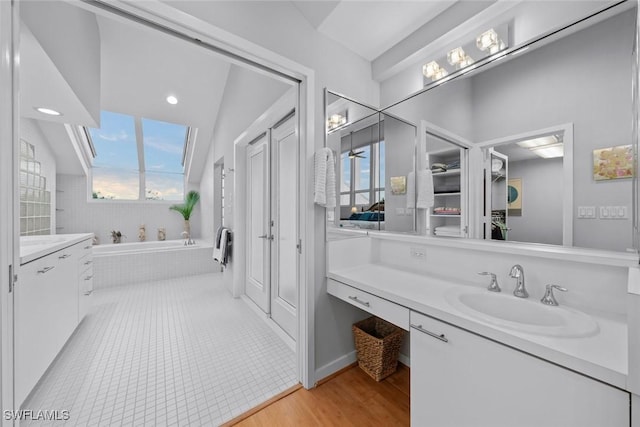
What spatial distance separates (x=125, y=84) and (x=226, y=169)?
1873 mm

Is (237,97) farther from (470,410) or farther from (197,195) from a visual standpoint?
(470,410)

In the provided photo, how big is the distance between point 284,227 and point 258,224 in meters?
0.69

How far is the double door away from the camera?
7.73 feet

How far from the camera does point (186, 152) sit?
551cm

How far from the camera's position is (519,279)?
1.18 m

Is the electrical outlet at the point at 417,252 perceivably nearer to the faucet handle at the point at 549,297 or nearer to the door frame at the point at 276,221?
the faucet handle at the point at 549,297

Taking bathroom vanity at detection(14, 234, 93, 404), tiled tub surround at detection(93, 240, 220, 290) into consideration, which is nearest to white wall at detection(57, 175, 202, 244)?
tiled tub surround at detection(93, 240, 220, 290)

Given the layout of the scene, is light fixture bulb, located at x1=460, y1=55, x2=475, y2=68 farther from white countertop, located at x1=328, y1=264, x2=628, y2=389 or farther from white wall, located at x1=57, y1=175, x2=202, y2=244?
white wall, located at x1=57, y1=175, x2=202, y2=244

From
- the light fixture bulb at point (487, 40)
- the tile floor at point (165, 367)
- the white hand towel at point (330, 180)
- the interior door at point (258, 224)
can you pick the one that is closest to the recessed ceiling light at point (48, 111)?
the interior door at point (258, 224)

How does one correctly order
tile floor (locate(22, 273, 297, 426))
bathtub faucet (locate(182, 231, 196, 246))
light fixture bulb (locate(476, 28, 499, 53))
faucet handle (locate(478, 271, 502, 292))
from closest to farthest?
1. faucet handle (locate(478, 271, 502, 292))
2. light fixture bulb (locate(476, 28, 499, 53))
3. tile floor (locate(22, 273, 297, 426))
4. bathtub faucet (locate(182, 231, 196, 246))

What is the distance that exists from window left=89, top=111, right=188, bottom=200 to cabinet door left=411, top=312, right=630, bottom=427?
564 centimetres

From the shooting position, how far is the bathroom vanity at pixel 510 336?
0.72 m

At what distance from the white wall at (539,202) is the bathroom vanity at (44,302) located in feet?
7.46

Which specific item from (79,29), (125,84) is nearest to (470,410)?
(79,29)
